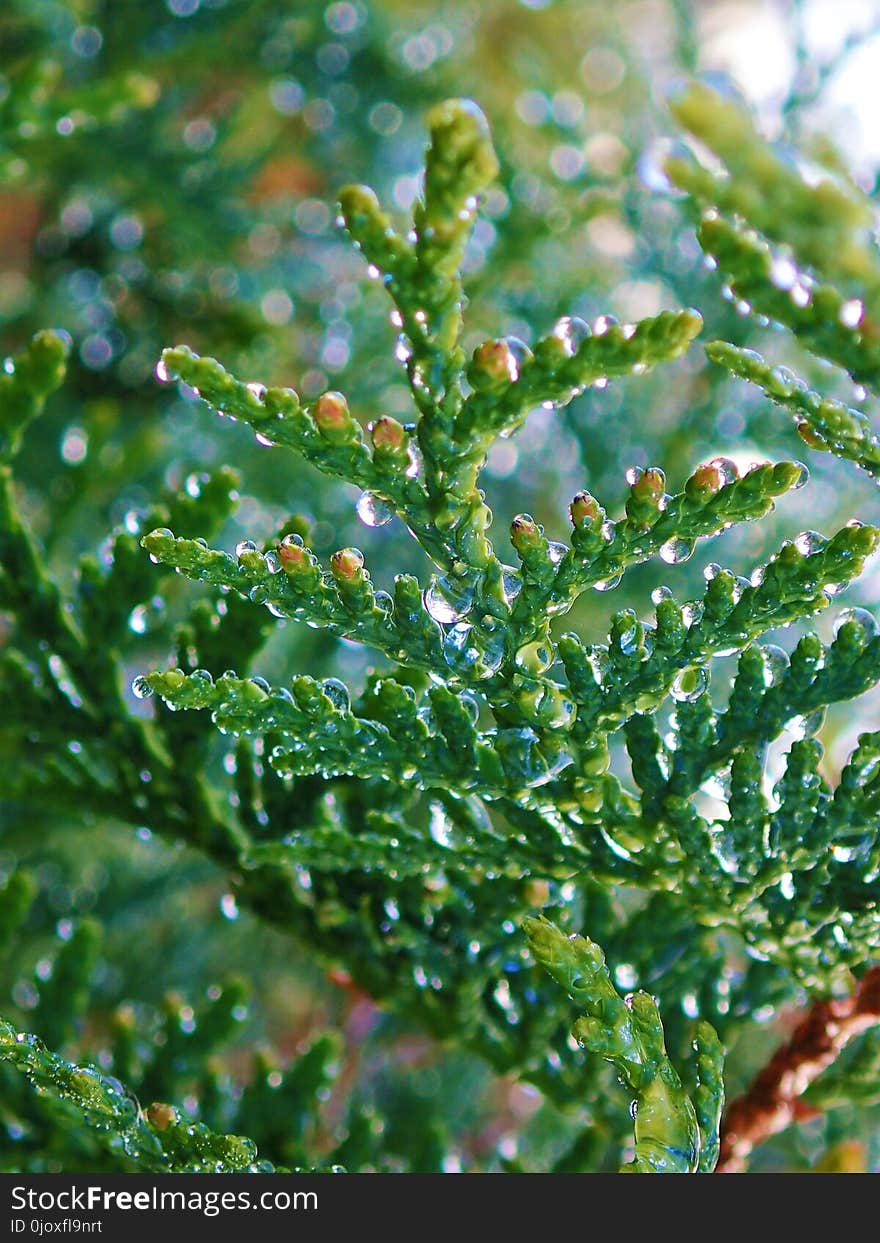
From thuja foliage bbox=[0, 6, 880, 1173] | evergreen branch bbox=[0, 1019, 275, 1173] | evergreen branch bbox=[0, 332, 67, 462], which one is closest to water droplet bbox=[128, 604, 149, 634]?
thuja foliage bbox=[0, 6, 880, 1173]

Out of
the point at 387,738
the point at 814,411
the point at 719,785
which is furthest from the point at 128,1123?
the point at 814,411

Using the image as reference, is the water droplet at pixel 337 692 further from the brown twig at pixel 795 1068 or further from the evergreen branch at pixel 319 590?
the brown twig at pixel 795 1068

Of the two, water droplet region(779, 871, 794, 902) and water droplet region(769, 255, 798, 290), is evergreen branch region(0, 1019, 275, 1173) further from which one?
water droplet region(769, 255, 798, 290)

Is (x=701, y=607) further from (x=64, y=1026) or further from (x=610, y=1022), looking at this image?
(x=64, y=1026)

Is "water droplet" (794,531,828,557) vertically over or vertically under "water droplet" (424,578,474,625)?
over

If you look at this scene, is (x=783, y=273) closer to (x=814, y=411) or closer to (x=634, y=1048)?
(x=814, y=411)

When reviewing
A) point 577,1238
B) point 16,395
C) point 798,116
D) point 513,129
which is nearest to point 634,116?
point 513,129
